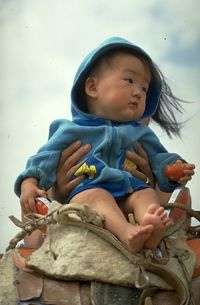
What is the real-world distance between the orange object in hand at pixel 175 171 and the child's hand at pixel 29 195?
1.49ft

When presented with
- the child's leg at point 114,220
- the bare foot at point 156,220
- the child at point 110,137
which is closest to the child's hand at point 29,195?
the child at point 110,137

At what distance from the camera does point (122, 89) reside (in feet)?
6.51

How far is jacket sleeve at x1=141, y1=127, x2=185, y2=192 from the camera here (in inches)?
78.6

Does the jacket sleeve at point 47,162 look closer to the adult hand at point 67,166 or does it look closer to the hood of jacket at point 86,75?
the adult hand at point 67,166

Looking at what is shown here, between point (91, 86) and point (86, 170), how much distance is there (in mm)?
413

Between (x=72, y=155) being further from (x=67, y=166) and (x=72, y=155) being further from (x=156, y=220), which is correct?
(x=156, y=220)

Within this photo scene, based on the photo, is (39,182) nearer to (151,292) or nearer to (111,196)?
(111,196)

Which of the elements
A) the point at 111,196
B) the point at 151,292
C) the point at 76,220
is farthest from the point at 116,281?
the point at 111,196

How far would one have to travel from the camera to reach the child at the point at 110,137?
1.76m

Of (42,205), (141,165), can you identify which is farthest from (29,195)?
(141,165)

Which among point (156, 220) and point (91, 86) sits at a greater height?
point (91, 86)

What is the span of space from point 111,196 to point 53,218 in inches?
8.5

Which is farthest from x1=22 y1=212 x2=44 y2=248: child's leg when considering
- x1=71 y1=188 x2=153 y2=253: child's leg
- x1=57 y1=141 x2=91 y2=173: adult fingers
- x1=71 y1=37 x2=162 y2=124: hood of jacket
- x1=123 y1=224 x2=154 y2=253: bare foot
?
x1=71 y1=37 x2=162 y2=124: hood of jacket

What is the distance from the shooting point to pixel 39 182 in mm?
1855
